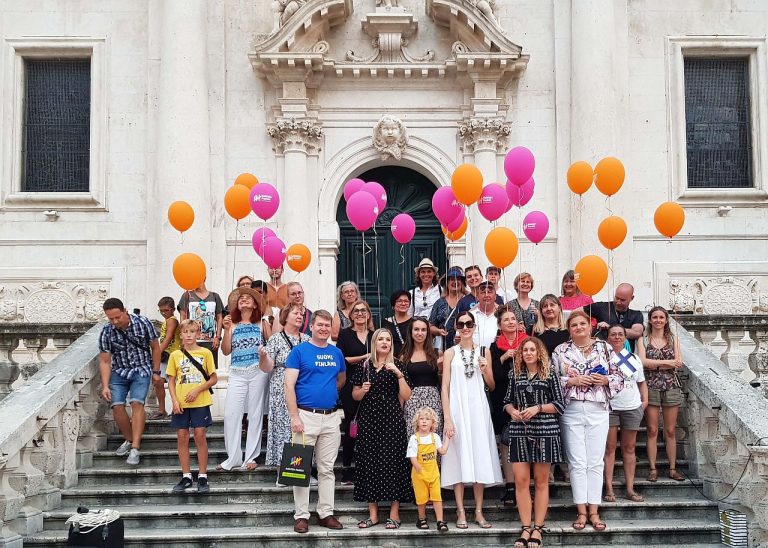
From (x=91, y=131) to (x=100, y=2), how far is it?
193cm

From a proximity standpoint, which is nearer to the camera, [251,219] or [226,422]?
[226,422]

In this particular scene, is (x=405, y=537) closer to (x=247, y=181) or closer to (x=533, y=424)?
(x=533, y=424)

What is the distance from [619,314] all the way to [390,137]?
5.07 meters

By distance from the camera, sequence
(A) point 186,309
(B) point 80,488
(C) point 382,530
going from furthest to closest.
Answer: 1. (A) point 186,309
2. (B) point 80,488
3. (C) point 382,530

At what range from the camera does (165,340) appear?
11.1 m

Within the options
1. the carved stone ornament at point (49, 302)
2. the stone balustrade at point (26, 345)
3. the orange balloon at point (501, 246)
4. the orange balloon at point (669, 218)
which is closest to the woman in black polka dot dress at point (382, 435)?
the orange balloon at point (501, 246)

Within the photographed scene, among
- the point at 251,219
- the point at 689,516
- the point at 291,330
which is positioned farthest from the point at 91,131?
the point at 689,516

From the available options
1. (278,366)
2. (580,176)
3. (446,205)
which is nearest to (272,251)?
(278,366)

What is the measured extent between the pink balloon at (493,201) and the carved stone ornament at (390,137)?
3.97 m

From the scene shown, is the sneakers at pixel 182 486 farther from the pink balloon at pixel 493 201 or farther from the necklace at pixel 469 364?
the pink balloon at pixel 493 201

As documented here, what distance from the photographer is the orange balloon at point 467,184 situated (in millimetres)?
10328

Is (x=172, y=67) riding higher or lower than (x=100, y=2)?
lower

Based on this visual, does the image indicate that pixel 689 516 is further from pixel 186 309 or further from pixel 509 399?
pixel 186 309

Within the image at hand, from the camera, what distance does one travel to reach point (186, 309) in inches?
462
